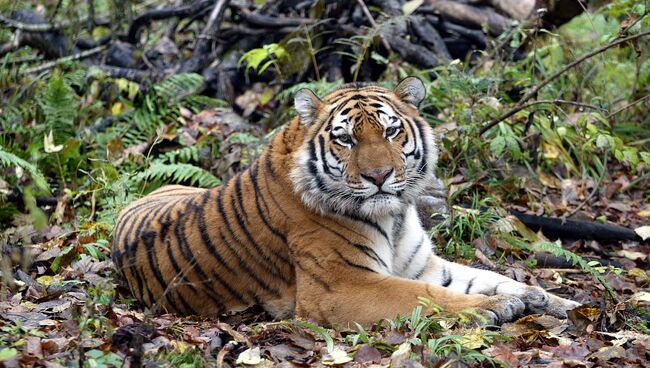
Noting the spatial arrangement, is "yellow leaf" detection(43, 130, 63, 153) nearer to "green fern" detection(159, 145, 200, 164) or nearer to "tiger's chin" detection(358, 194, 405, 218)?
"green fern" detection(159, 145, 200, 164)

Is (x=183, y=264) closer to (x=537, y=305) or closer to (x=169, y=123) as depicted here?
(x=537, y=305)

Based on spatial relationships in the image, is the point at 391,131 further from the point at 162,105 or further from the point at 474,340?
the point at 162,105

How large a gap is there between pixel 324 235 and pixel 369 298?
0.49 metres

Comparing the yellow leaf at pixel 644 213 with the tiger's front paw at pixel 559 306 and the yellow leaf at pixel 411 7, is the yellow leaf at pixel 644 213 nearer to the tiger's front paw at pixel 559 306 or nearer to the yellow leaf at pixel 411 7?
the tiger's front paw at pixel 559 306

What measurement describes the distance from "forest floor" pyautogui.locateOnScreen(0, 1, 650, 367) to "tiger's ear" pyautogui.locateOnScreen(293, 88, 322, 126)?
1216mm

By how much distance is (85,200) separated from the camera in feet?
23.0

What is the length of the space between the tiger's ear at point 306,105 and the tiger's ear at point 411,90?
1.62 ft

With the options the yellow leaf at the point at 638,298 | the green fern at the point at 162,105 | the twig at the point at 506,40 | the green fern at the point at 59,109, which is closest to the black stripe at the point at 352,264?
the yellow leaf at the point at 638,298

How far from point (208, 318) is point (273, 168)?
3.23 feet

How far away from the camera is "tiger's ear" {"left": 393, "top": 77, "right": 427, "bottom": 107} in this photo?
5055mm

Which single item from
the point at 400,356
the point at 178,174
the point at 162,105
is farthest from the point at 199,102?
the point at 400,356

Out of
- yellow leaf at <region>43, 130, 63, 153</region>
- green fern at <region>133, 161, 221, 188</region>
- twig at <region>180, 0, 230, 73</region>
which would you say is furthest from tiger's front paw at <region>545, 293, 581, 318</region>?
twig at <region>180, 0, 230, 73</region>

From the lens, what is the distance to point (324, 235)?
485cm

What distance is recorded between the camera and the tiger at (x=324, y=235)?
15.4 ft
